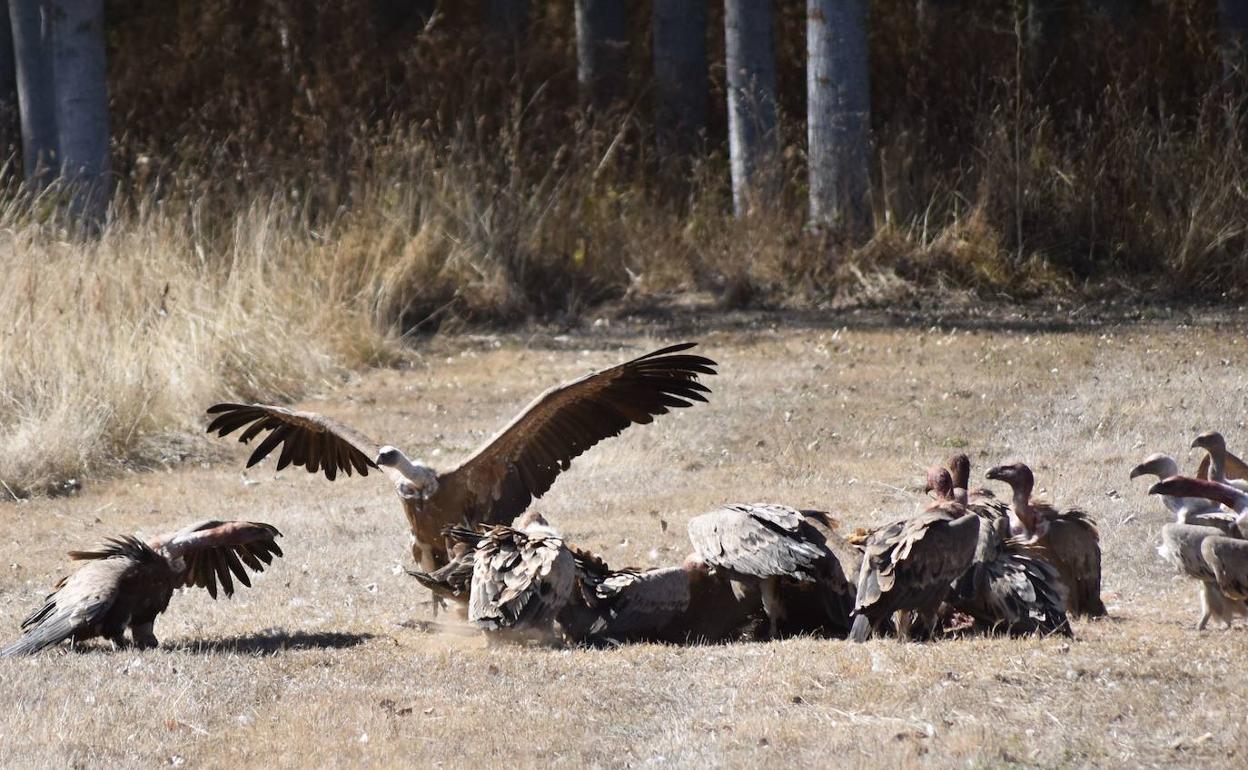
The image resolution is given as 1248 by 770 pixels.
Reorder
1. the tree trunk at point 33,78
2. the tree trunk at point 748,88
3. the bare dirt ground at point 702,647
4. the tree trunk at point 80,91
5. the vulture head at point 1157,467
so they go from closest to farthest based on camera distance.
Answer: the bare dirt ground at point 702,647 → the vulture head at point 1157,467 → the tree trunk at point 80,91 → the tree trunk at point 748,88 → the tree trunk at point 33,78

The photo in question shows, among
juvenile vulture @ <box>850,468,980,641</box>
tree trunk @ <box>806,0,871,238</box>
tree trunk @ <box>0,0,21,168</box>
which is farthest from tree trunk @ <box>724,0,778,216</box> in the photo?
juvenile vulture @ <box>850,468,980,641</box>

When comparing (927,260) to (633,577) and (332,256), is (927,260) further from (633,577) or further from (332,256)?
(633,577)

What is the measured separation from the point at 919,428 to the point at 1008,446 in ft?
2.36

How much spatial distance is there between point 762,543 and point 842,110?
32.7 feet

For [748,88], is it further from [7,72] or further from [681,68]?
[7,72]

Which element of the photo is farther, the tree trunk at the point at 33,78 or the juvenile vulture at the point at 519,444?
the tree trunk at the point at 33,78

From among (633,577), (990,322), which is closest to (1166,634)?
(633,577)

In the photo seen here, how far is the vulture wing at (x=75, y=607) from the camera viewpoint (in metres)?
6.16

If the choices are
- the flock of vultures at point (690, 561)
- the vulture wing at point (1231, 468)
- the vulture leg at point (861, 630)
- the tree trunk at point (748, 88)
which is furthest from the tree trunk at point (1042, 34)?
the vulture leg at point (861, 630)

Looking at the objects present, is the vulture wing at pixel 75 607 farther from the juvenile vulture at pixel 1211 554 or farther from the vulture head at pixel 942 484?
the juvenile vulture at pixel 1211 554

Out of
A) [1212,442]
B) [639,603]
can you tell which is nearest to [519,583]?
[639,603]

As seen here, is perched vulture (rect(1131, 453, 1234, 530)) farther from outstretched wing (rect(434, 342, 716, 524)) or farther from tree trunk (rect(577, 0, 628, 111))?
tree trunk (rect(577, 0, 628, 111))

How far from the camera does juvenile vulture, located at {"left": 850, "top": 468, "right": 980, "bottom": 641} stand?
619cm

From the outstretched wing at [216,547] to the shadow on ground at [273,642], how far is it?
22 centimetres
